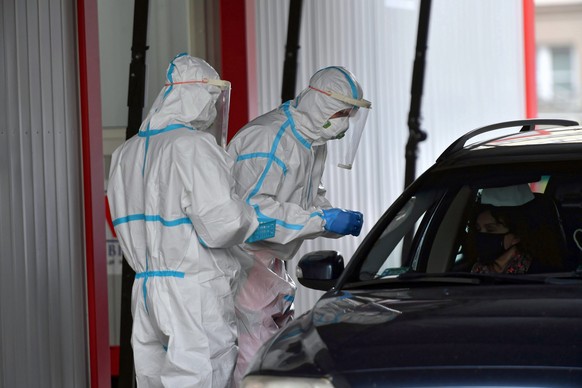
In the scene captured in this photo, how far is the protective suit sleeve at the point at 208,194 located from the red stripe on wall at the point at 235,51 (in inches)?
145

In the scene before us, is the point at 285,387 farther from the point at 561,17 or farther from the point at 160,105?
the point at 561,17

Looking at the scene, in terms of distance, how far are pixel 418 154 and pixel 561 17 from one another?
2373 cm

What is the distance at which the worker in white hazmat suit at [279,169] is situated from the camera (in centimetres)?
591

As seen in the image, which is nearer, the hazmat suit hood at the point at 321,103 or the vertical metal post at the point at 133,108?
the hazmat suit hood at the point at 321,103

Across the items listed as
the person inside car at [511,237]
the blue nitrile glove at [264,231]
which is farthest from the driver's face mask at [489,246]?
the blue nitrile glove at [264,231]

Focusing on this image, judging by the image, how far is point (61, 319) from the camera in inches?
235

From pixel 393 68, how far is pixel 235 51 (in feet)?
7.32

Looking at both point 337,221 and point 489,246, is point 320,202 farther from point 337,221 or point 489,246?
point 489,246

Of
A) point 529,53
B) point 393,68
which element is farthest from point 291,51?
point 529,53

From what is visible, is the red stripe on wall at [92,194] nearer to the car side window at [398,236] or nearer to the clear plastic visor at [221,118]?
the clear plastic visor at [221,118]

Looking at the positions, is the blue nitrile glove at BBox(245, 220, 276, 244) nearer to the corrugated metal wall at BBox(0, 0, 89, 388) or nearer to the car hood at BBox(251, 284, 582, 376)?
the corrugated metal wall at BBox(0, 0, 89, 388)

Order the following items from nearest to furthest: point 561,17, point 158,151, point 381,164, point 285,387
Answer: point 285,387, point 158,151, point 381,164, point 561,17

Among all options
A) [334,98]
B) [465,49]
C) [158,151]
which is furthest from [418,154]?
[158,151]

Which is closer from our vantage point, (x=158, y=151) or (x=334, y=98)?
(x=158, y=151)
